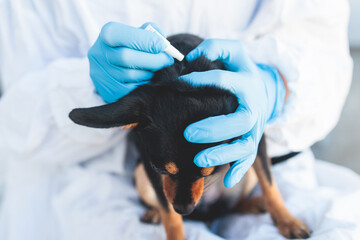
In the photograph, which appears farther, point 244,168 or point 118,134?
point 118,134

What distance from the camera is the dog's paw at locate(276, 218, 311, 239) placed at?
36.1 inches

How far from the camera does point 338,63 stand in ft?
3.52

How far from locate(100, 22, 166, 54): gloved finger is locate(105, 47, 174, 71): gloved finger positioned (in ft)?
0.05

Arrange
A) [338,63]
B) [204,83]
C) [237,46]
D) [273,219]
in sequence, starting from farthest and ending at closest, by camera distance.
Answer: [338,63] → [273,219] → [237,46] → [204,83]

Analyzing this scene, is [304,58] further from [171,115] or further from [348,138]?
[348,138]

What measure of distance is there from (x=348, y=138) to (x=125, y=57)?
2.19 m

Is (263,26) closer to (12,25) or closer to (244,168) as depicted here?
(244,168)

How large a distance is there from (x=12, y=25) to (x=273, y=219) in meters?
1.08

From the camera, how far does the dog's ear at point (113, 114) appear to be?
595 millimetres

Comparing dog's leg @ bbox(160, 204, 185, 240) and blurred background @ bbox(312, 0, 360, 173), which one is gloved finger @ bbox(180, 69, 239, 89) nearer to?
dog's leg @ bbox(160, 204, 185, 240)

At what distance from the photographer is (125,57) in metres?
0.72

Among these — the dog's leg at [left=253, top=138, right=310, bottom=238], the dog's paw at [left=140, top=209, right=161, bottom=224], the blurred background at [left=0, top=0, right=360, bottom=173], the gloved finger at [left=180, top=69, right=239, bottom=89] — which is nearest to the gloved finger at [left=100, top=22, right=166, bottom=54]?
the gloved finger at [left=180, top=69, right=239, bottom=89]

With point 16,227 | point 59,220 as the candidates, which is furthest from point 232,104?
point 16,227

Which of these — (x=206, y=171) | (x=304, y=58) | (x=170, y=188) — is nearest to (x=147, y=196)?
(x=170, y=188)
